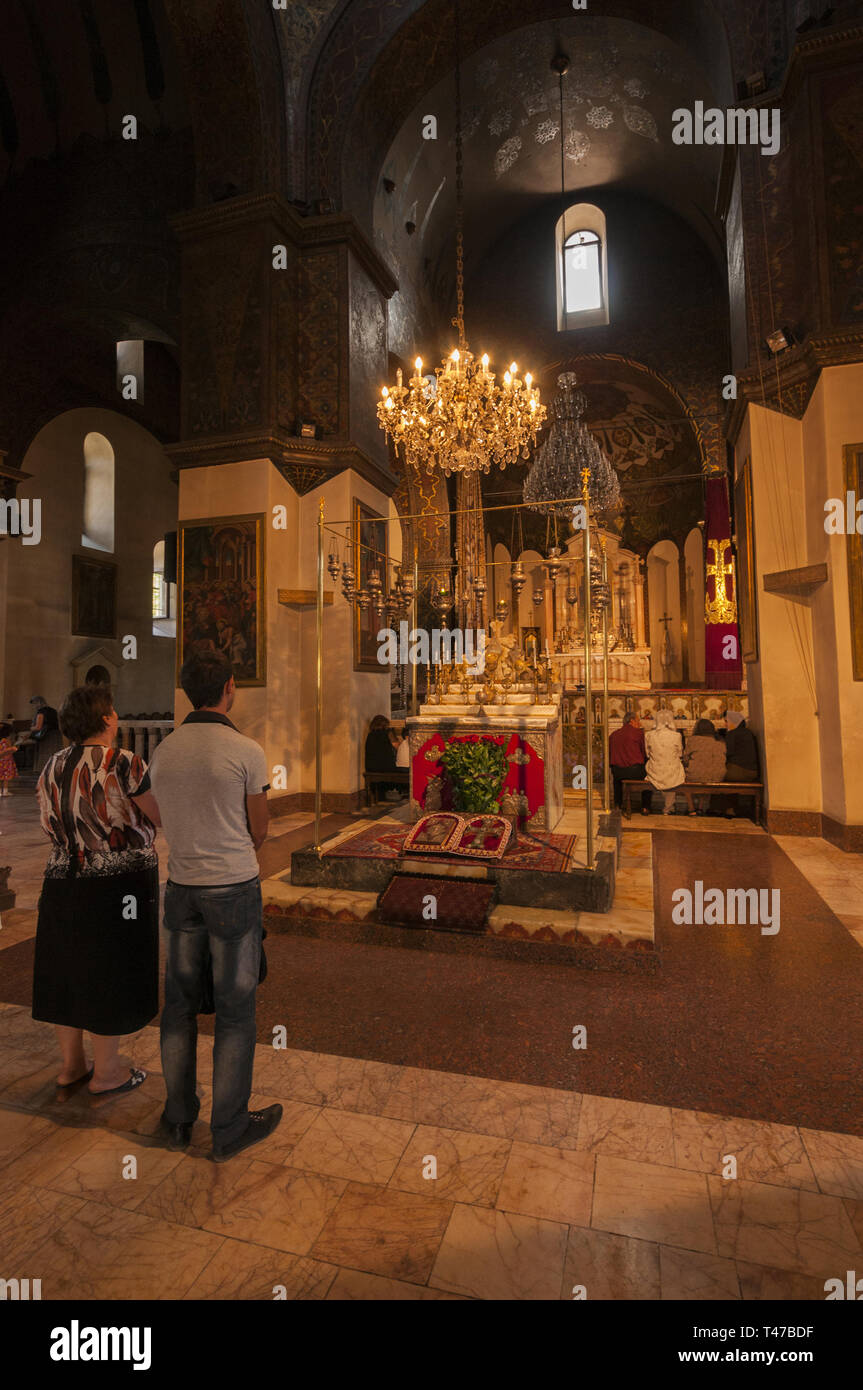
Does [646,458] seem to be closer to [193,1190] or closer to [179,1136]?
[179,1136]

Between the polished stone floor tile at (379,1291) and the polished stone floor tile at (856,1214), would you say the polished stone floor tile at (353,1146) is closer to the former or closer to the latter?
the polished stone floor tile at (379,1291)

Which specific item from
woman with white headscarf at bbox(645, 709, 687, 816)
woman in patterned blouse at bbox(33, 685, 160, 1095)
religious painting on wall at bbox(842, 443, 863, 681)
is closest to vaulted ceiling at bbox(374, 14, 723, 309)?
religious painting on wall at bbox(842, 443, 863, 681)

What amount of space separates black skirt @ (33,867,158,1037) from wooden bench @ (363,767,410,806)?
6.66 metres

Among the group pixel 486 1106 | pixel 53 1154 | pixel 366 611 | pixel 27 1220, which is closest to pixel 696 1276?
pixel 486 1106

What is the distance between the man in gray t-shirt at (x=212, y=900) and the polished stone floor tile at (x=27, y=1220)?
1.32 feet

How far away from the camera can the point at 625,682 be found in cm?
1742

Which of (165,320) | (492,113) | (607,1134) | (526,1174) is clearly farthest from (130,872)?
(492,113)

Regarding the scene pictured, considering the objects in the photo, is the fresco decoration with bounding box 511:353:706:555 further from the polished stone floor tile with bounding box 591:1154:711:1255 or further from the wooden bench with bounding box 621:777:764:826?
the polished stone floor tile with bounding box 591:1154:711:1255

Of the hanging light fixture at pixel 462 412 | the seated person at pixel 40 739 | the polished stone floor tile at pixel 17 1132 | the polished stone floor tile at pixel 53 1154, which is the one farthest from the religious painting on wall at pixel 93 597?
the polished stone floor tile at pixel 53 1154

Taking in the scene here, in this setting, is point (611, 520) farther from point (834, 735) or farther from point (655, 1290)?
point (655, 1290)

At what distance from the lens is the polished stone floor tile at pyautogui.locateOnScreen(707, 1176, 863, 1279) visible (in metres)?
1.92

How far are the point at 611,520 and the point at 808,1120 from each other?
18555 millimetres

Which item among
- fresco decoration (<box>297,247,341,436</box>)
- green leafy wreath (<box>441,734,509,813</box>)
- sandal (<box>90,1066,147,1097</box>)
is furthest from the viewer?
fresco decoration (<box>297,247,341,436</box>)

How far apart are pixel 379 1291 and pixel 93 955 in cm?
157
